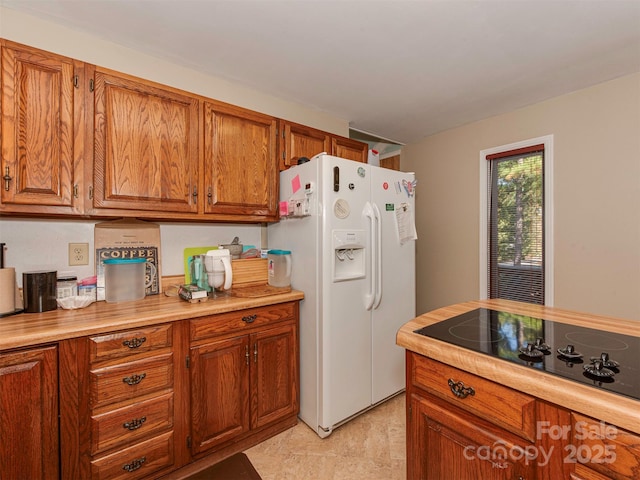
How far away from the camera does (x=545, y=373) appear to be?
821 mm

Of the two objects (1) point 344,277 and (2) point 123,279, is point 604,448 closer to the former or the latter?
(1) point 344,277

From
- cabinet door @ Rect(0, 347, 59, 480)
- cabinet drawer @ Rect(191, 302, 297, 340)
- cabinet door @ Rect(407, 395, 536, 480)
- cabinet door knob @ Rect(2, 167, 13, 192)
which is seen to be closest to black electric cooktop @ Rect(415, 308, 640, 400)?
cabinet door @ Rect(407, 395, 536, 480)

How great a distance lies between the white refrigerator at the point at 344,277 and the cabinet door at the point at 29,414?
4.26 ft

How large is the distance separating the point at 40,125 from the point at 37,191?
318mm

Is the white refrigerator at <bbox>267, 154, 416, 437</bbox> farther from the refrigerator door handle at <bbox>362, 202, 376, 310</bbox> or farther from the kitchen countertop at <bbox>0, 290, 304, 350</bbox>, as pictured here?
the kitchen countertop at <bbox>0, 290, 304, 350</bbox>

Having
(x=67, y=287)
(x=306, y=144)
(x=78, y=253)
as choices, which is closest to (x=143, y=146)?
(x=78, y=253)

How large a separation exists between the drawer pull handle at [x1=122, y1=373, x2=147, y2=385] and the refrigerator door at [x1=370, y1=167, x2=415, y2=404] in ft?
4.73

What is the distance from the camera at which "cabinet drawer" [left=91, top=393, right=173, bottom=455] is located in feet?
4.45

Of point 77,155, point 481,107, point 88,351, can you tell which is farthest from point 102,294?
point 481,107

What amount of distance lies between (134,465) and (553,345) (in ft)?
6.26

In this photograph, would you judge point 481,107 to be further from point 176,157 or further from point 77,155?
point 77,155

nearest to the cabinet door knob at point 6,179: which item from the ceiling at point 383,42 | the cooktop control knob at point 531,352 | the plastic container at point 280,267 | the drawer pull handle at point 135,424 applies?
the ceiling at point 383,42

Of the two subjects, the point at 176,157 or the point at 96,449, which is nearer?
the point at 96,449

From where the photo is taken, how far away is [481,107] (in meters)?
2.62
